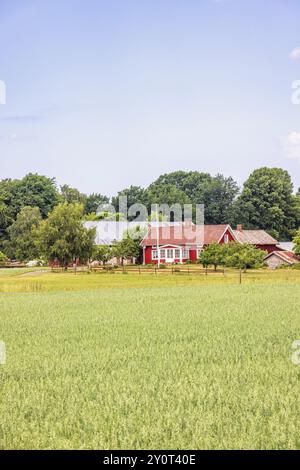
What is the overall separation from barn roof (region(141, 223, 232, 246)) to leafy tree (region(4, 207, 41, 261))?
17.5 m

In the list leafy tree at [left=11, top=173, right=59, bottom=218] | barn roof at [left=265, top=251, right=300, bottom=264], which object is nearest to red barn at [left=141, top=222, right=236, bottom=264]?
barn roof at [left=265, top=251, right=300, bottom=264]

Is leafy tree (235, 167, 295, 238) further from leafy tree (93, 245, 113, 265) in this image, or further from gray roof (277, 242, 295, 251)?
leafy tree (93, 245, 113, 265)

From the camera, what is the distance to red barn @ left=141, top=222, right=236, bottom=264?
8025cm

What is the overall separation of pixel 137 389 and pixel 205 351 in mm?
4912

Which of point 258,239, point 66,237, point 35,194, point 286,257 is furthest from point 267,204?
point 66,237

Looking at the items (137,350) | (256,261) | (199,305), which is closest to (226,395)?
(137,350)

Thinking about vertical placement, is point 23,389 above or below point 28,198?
below

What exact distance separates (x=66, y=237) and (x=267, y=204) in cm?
4437

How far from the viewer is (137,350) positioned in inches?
669

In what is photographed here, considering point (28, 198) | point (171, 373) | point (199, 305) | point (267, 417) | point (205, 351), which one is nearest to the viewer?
point (267, 417)

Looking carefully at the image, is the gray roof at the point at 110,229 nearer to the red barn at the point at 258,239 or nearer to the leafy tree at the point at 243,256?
the red barn at the point at 258,239

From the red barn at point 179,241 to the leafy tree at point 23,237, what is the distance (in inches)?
685

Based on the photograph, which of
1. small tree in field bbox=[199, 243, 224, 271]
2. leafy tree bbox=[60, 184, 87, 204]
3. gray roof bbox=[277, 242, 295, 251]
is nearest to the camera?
small tree in field bbox=[199, 243, 224, 271]
